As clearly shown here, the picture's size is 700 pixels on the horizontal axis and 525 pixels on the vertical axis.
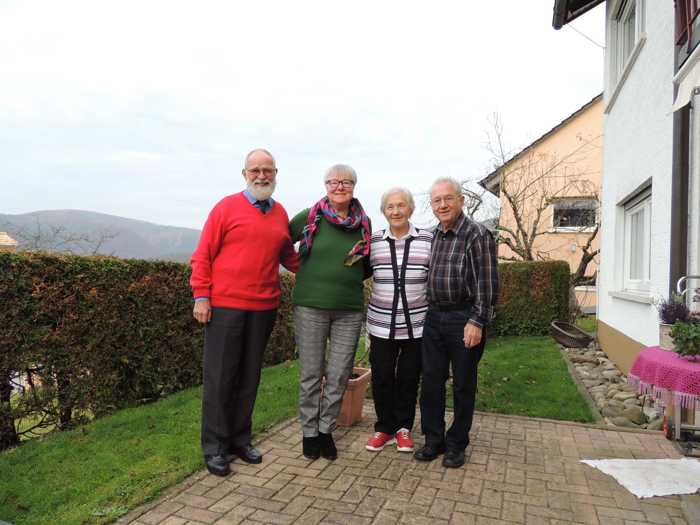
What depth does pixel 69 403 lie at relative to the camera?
14.3ft

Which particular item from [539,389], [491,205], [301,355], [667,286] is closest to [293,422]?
[301,355]

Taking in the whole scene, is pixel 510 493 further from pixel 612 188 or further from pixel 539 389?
pixel 612 188

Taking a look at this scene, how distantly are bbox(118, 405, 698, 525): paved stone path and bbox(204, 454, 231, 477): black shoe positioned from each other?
44 millimetres

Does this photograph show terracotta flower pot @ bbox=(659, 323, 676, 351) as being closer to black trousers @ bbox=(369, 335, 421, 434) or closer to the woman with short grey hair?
black trousers @ bbox=(369, 335, 421, 434)

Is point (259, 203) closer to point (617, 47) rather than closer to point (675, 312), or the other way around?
point (675, 312)

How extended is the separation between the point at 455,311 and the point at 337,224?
1.01 metres

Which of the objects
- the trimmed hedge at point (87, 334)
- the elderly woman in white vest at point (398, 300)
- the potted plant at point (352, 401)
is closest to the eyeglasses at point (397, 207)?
the elderly woman in white vest at point (398, 300)

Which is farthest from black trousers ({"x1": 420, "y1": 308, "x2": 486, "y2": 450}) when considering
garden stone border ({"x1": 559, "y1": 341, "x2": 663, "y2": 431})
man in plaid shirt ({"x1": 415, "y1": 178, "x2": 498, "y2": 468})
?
garden stone border ({"x1": 559, "y1": 341, "x2": 663, "y2": 431})

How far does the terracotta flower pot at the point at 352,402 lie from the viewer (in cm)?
432

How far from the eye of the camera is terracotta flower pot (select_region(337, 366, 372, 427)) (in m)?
4.32

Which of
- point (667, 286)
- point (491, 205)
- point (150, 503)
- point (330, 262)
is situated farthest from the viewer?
point (491, 205)

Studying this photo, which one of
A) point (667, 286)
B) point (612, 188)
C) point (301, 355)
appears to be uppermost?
point (612, 188)

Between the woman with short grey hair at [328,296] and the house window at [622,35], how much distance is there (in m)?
5.86

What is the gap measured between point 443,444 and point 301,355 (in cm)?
121
